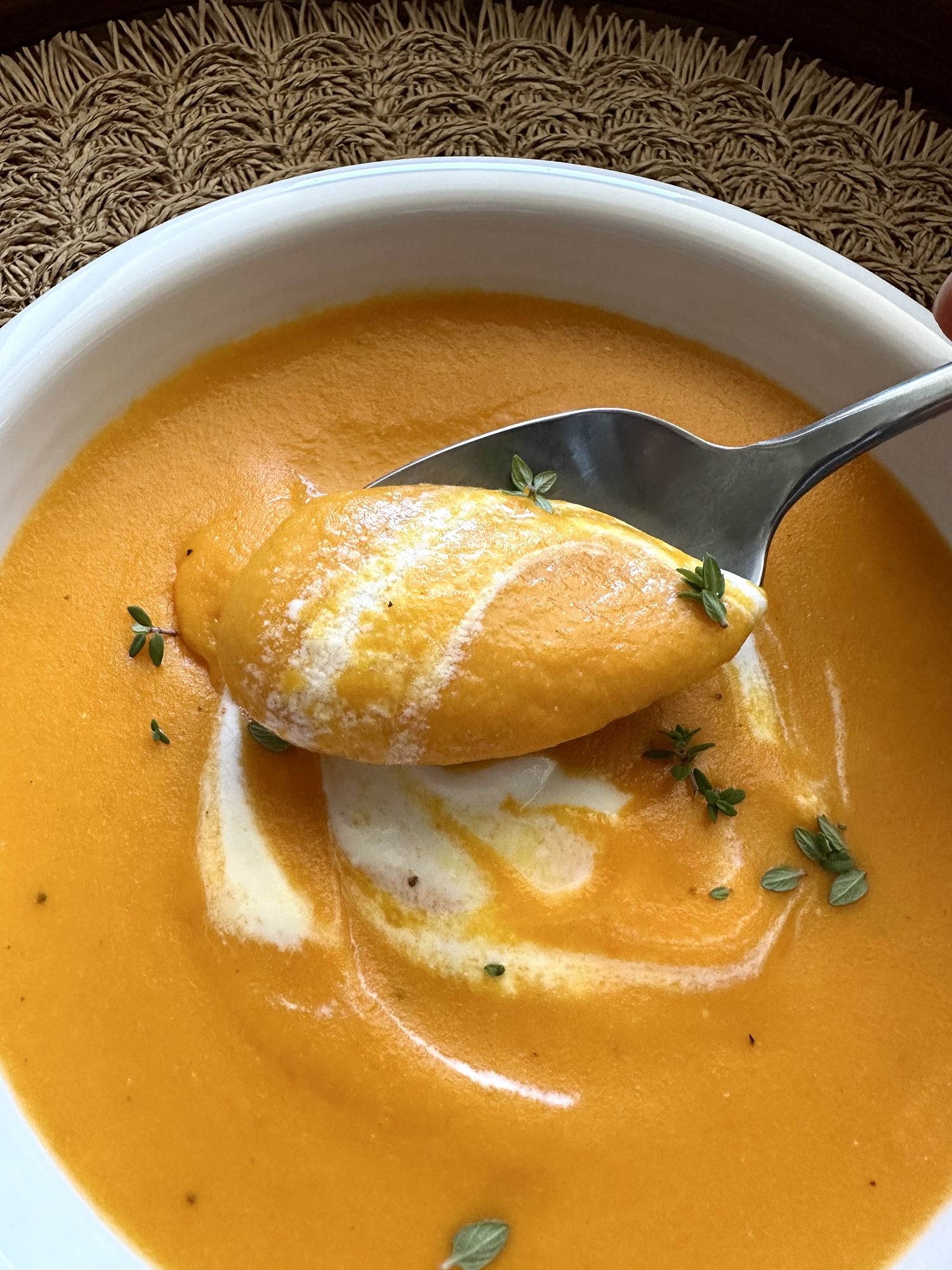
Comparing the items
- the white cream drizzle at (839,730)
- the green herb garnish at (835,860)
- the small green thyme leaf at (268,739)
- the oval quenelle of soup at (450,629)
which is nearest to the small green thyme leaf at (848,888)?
the green herb garnish at (835,860)

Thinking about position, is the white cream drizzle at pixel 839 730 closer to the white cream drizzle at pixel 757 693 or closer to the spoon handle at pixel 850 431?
the white cream drizzle at pixel 757 693

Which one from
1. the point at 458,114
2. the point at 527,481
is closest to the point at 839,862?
the point at 527,481

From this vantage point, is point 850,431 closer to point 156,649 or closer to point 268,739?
point 268,739

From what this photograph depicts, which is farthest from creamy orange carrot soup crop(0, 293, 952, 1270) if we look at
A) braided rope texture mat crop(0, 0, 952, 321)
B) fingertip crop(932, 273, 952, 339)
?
braided rope texture mat crop(0, 0, 952, 321)

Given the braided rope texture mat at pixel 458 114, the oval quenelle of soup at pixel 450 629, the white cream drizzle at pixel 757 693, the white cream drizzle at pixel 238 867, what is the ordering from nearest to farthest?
the oval quenelle of soup at pixel 450 629
the white cream drizzle at pixel 238 867
the white cream drizzle at pixel 757 693
the braided rope texture mat at pixel 458 114

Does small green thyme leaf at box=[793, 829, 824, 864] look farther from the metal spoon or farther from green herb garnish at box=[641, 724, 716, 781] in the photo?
the metal spoon

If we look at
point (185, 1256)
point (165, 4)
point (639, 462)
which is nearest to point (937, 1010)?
point (639, 462)
